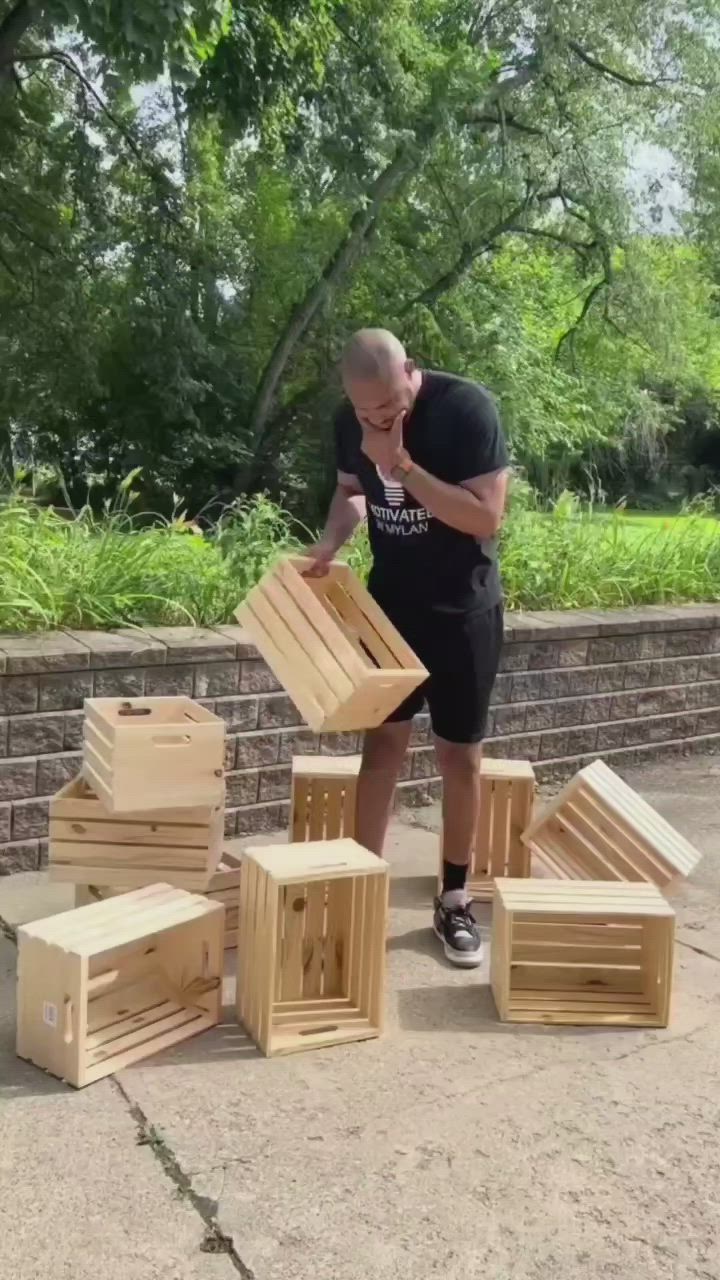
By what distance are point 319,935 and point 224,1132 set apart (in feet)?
2.50

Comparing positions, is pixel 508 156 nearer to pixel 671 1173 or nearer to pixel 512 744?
pixel 512 744

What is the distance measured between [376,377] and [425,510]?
504 mm

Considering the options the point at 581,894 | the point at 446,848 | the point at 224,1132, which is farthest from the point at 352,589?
the point at 224,1132

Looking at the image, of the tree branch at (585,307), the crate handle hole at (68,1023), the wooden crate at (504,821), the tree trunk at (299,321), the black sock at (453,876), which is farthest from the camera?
the tree branch at (585,307)

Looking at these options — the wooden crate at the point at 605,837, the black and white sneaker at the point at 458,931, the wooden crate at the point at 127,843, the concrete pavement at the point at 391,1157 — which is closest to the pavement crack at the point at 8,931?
the concrete pavement at the point at 391,1157

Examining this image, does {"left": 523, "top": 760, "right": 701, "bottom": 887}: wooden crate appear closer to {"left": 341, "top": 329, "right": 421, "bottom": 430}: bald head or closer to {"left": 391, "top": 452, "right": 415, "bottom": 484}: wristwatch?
{"left": 391, "top": 452, "right": 415, "bottom": 484}: wristwatch

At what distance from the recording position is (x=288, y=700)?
4.70 metres

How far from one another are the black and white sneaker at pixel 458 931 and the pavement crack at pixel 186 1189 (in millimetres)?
1252

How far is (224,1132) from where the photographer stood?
2605mm

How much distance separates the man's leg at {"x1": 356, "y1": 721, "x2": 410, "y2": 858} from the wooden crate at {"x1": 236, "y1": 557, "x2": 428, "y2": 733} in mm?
375

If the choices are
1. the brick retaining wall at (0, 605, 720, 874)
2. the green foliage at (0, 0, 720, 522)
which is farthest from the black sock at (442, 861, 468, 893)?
the green foliage at (0, 0, 720, 522)

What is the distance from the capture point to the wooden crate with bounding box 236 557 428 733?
3113 millimetres

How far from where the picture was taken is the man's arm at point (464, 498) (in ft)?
10.2

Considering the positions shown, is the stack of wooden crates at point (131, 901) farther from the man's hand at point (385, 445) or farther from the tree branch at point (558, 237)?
the tree branch at point (558, 237)
